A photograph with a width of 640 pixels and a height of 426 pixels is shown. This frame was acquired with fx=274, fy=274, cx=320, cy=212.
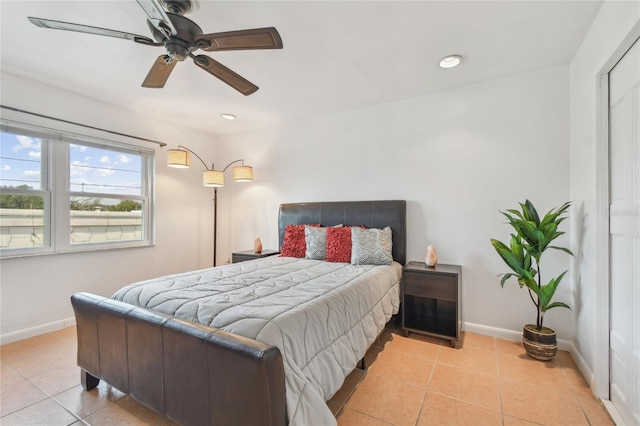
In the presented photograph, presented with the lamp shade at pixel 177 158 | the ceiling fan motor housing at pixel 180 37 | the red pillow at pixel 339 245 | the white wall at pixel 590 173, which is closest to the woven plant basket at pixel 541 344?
the white wall at pixel 590 173

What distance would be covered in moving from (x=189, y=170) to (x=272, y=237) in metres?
1.66

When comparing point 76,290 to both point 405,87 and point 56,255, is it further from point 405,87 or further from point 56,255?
point 405,87

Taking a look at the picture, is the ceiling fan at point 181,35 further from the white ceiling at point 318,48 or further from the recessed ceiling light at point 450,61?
Result: the recessed ceiling light at point 450,61

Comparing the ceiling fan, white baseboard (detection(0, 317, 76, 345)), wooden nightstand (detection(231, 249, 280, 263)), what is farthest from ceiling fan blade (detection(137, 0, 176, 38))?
white baseboard (detection(0, 317, 76, 345))

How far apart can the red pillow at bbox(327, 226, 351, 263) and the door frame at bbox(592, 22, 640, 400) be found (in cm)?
192

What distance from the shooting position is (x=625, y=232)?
5.22 feet

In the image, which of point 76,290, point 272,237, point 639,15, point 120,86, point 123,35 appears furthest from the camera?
point 272,237

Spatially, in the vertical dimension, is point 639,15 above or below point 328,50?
below

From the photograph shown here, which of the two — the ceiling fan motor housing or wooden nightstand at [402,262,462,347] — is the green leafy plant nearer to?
wooden nightstand at [402,262,462,347]

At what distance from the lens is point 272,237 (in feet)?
13.6

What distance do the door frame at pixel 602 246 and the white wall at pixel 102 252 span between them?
4.54m

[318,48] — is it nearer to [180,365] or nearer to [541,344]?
[180,365]

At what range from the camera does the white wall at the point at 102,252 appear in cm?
264

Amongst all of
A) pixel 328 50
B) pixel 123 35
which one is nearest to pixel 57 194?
pixel 123 35
